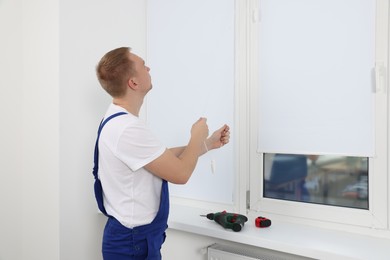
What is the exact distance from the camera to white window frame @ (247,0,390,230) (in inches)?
63.9

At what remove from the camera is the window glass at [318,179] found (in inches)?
68.0

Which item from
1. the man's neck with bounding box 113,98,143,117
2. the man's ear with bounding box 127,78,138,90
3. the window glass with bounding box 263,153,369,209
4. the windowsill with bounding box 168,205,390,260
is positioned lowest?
the windowsill with bounding box 168,205,390,260

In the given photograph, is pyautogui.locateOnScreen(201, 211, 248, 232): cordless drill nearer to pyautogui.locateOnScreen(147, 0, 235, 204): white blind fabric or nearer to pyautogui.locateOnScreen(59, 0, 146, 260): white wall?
pyautogui.locateOnScreen(147, 0, 235, 204): white blind fabric

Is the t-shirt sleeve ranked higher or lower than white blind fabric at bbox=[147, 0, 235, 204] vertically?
lower

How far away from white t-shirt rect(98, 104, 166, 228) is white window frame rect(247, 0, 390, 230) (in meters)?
0.64

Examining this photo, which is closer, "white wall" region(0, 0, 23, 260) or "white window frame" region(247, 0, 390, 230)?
"white window frame" region(247, 0, 390, 230)

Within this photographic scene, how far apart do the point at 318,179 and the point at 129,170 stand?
93 cm

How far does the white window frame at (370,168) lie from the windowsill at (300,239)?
0.06 meters

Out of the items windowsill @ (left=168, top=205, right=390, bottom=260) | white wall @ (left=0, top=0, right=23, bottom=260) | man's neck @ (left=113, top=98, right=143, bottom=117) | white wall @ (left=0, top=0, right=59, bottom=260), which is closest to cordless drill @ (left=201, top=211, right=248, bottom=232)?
windowsill @ (left=168, top=205, right=390, bottom=260)

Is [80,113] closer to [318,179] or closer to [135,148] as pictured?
[135,148]

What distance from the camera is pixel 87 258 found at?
2195 mm

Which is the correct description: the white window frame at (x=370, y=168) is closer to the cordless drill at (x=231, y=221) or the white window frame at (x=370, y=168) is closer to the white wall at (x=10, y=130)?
the cordless drill at (x=231, y=221)

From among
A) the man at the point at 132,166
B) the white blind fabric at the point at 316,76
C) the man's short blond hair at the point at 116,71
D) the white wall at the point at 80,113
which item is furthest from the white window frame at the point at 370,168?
the white wall at the point at 80,113

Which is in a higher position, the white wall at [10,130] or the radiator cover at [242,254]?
the white wall at [10,130]
